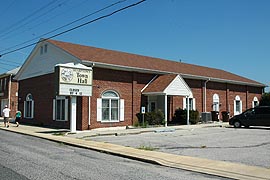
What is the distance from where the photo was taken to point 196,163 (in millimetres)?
10031

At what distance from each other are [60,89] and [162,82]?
378 inches

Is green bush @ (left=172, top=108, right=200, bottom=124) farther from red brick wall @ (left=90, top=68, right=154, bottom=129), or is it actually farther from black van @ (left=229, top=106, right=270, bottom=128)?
red brick wall @ (left=90, top=68, right=154, bottom=129)

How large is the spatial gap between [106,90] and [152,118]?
446 centimetres

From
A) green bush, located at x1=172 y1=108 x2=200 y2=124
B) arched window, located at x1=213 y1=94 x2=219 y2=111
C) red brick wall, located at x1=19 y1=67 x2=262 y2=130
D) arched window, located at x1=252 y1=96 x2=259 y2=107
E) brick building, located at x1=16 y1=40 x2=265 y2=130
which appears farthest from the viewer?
arched window, located at x1=252 y1=96 x2=259 y2=107

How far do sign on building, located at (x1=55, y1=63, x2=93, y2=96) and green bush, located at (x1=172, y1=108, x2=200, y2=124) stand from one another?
9954mm

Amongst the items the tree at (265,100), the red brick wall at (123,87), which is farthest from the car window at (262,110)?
the tree at (265,100)

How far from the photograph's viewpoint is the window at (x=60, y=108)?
2438 centimetres

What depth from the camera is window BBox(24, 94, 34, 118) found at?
98.2ft

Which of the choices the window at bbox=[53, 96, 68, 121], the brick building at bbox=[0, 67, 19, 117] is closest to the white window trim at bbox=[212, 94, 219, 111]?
the window at bbox=[53, 96, 68, 121]

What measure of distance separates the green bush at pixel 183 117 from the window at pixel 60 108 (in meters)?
9.87

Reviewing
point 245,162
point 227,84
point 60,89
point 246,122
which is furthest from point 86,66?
point 227,84

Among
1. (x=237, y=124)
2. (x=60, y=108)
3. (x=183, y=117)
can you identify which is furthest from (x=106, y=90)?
(x=237, y=124)

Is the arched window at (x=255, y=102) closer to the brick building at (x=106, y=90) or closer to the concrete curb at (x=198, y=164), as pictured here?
the brick building at (x=106, y=90)

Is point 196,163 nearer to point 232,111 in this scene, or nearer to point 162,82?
point 162,82
